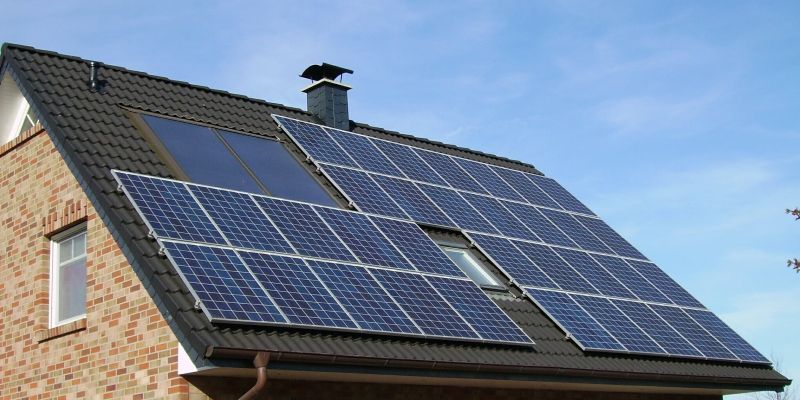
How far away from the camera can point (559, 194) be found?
21422 mm

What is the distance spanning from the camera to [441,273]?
14156 millimetres

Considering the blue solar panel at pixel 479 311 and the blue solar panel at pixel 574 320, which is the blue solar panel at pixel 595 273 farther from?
the blue solar panel at pixel 479 311

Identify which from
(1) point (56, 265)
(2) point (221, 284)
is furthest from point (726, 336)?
(1) point (56, 265)

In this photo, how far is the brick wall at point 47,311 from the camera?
11.6 metres

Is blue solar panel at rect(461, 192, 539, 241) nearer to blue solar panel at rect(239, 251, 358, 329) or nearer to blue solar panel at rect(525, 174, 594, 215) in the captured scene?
blue solar panel at rect(525, 174, 594, 215)

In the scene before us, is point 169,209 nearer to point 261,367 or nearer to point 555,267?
point 261,367

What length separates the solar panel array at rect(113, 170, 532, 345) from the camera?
1130cm

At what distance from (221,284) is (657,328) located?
26.8ft

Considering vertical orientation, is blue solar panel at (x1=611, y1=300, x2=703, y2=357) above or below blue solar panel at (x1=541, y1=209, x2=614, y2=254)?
below

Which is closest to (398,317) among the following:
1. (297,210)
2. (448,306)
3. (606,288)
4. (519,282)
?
(448,306)

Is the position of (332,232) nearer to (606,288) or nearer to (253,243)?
(253,243)

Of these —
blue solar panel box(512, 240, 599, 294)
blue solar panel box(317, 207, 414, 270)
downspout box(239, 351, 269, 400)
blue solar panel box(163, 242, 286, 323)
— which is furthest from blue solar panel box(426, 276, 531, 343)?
downspout box(239, 351, 269, 400)

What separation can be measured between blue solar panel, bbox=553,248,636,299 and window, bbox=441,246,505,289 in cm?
219

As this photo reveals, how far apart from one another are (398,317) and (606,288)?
19.0ft
